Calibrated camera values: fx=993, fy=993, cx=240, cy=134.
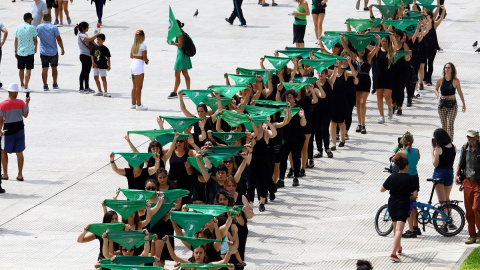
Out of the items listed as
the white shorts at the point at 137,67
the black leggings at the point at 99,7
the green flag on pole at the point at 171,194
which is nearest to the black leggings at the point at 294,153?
the green flag on pole at the point at 171,194

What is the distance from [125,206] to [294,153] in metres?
5.28

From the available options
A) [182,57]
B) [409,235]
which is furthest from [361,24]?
[409,235]

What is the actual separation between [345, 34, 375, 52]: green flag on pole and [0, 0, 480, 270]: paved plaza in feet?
5.60

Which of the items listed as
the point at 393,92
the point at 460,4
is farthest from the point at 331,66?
the point at 460,4

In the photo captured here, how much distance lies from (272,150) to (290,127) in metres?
0.99

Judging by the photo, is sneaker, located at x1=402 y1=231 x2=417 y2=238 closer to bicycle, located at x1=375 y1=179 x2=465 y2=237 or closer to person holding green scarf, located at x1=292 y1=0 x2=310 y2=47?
bicycle, located at x1=375 y1=179 x2=465 y2=237

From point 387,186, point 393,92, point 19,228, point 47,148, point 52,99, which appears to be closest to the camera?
point 387,186

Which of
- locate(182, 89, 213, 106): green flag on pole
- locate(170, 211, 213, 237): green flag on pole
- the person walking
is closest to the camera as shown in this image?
locate(170, 211, 213, 237): green flag on pole

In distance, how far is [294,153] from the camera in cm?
1592

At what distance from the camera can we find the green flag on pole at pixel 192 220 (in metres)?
10.8

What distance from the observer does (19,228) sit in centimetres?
1397

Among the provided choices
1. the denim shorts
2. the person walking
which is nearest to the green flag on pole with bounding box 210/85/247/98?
the denim shorts

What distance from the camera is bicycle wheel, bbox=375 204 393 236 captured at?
1362 cm

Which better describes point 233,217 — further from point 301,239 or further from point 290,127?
point 290,127
